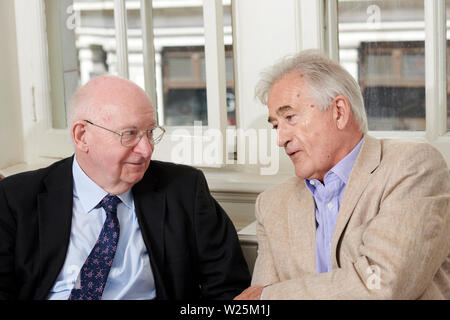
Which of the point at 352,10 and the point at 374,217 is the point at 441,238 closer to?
the point at 374,217

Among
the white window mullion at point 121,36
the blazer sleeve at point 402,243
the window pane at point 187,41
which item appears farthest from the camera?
the white window mullion at point 121,36

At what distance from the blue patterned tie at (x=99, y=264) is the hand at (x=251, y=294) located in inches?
15.3

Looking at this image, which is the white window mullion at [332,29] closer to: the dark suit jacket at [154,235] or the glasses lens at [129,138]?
the dark suit jacket at [154,235]

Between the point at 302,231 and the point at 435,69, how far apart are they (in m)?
0.69

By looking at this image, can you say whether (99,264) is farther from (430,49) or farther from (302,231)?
(430,49)

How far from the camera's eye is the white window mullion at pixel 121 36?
257cm

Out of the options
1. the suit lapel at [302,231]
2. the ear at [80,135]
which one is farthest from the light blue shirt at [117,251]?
the suit lapel at [302,231]

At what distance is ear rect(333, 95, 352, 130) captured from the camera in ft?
5.73

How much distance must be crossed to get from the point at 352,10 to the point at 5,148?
160cm

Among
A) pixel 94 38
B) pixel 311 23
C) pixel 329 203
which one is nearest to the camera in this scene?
pixel 329 203

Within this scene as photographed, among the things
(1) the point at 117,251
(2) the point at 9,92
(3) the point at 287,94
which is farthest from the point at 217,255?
(2) the point at 9,92

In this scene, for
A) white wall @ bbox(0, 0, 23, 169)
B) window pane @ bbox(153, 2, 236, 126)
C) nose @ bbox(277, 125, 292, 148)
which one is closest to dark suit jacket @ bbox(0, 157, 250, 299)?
nose @ bbox(277, 125, 292, 148)

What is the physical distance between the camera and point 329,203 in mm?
1832

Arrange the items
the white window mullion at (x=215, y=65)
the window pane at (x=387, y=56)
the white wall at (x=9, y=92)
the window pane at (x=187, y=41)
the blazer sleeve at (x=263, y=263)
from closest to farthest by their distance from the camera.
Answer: the blazer sleeve at (x=263, y=263)
the window pane at (x=387, y=56)
the white window mullion at (x=215, y=65)
the window pane at (x=187, y=41)
the white wall at (x=9, y=92)
